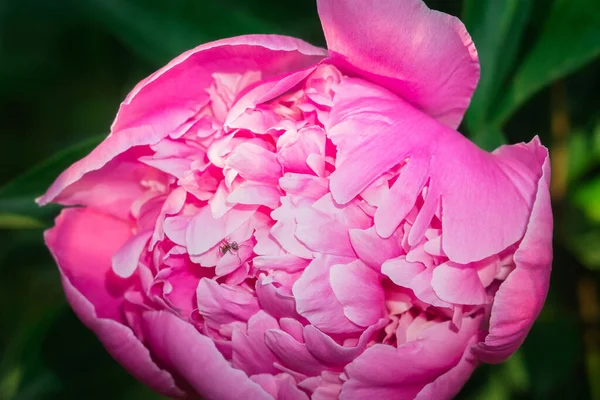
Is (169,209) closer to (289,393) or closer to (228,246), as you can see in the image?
(228,246)

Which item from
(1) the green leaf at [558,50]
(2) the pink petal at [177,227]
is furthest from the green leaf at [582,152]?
(2) the pink petal at [177,227]

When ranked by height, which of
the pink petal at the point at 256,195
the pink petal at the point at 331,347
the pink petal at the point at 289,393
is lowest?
the pink petal at the point at 289,393

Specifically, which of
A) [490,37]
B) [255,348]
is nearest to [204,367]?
[255,348]

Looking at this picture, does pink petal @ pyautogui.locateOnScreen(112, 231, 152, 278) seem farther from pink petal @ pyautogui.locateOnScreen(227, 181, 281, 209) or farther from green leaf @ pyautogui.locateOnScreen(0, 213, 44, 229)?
green leaf @ pyautogui.locateOnScreen(0, 213, 44, 229)

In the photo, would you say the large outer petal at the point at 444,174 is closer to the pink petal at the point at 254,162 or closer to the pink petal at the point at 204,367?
the pink petal at the point at 254,162

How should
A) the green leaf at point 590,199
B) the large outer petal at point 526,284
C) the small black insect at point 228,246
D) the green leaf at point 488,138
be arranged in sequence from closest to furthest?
the large outer petal at point 526,284, the small black insect at point 228,246, the green leaf at point 488,138, the green leaf at point 590,199

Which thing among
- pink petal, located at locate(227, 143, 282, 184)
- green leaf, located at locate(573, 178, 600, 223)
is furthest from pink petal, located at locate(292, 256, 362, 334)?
green leaf, located at locate(573, 178, 600, 223)
